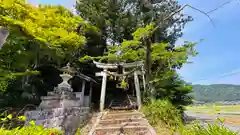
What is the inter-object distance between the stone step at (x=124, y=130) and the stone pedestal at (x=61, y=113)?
1232mm

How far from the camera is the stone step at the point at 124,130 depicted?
17.9 feet

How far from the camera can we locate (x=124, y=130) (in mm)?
5680

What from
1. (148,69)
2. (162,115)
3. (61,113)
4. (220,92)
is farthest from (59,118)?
(220,92)

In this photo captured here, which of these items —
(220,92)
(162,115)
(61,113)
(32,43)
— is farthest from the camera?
(220,92)

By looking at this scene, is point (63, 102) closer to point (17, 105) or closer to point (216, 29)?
point (17, 105)

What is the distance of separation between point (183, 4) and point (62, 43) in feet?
24.7

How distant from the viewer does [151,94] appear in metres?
8.12

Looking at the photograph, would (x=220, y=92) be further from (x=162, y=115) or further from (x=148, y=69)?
(x=162, y=115)

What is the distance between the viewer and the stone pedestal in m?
5.85

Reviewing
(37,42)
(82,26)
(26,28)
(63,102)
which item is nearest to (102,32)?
(82,26)

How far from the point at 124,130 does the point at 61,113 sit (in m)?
2.46

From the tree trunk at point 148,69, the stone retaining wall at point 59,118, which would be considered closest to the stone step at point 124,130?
the stone retaining wall at point 59,118

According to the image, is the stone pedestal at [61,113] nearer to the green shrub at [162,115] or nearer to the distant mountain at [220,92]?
the green shrub at [162,115]

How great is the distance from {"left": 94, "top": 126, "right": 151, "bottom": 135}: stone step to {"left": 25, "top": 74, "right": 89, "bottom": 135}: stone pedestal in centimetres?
123
